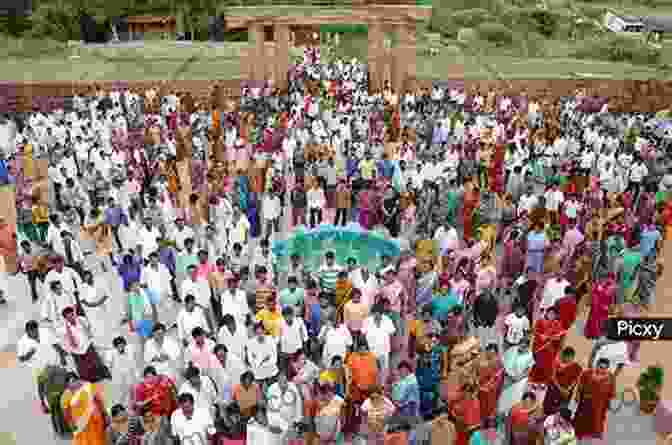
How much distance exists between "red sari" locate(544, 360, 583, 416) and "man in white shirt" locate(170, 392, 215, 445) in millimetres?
3180

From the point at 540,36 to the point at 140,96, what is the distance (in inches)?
797

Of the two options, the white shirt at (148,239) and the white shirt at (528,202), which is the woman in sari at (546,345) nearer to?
the white shirt at (528,202)

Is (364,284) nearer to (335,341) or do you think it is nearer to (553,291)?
(335,341)

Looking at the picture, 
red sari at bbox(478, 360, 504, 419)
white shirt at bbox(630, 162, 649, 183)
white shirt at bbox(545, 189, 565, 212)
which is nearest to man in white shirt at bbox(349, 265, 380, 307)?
red sari at bbox(478, 360, 504, 419)

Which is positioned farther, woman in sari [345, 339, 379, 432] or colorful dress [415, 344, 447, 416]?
colorful dress [415, 344, 447, 416]

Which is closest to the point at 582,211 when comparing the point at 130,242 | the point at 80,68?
the point at 130,242

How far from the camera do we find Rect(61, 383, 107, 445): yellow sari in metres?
4.68

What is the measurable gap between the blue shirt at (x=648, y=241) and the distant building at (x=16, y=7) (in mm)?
26248

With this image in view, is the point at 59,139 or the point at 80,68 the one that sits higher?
the point at 80,68

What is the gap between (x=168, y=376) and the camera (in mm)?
5270

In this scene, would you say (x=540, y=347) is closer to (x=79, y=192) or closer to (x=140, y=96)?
(x=79, y=192)

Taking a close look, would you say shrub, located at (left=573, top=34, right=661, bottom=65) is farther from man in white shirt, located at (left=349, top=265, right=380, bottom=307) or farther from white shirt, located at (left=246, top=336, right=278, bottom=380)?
white shirt, located at (left=246, top=336, right=278, bottom=380)

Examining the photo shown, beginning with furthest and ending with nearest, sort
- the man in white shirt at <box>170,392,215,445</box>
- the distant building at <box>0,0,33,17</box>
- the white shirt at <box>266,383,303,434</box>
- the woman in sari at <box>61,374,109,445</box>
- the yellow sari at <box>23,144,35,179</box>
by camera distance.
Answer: the distant building at <box>0,0,33,17</box> → the yellow sari at <box>23,144,35,179</box> → the white shirt at <box>266,383,303,434</box> → the woman in sari at <box>61,374,109,445</box> → the man in white shirt at <box>170,392,215,445</box>

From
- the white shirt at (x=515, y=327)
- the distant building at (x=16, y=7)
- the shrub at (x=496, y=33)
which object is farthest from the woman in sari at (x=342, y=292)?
the distant building at (x=16, y=7)
